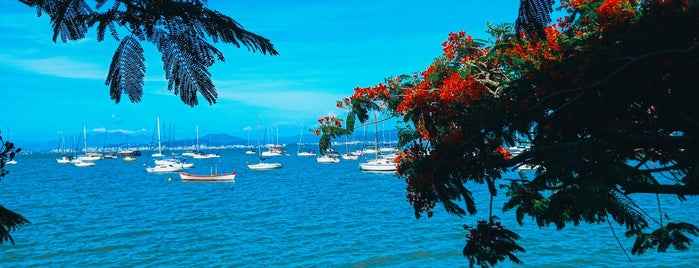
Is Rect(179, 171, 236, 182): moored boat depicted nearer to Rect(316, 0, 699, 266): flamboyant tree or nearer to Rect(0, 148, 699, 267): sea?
Rect(0, 148, 699, 267): sea

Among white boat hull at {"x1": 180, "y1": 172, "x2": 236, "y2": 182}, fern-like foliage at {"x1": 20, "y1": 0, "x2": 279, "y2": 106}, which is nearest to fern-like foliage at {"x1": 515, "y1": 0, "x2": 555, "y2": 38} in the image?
fern-like foliage at {"x1": 20, "y1": 0, "x2": 279, "y2": 106}

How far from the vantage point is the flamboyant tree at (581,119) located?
3.85 metres

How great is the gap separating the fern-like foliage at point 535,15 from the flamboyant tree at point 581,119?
0.04 m

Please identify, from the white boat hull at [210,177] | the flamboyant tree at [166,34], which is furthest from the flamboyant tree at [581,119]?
the white boat hull at [210,177]

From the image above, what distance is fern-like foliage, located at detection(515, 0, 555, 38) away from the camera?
101 inches

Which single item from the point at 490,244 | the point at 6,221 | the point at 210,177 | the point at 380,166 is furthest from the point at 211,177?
the point at 6,221

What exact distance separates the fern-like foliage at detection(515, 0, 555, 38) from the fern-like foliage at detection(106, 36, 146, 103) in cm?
195

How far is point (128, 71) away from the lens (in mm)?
2271

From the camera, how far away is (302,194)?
42.8 metres

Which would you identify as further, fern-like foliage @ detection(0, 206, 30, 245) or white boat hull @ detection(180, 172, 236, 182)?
white boat hull @ detection(180, 172, 236, 182)

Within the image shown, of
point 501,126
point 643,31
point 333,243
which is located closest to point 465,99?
point 501,126

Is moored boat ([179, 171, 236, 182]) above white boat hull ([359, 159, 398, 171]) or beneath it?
beneath

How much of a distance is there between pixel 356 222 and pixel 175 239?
9.16 meters

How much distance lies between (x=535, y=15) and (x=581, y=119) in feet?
8.17
